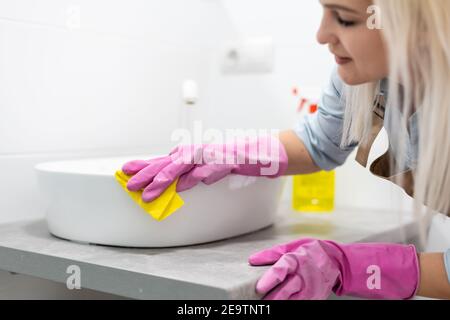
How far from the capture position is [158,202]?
0.99m

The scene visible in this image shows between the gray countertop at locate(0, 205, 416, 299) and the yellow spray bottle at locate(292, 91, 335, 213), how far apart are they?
8.4 inches

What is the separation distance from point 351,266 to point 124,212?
388mm

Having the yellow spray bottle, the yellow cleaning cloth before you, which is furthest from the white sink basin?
the yellow spray bottle

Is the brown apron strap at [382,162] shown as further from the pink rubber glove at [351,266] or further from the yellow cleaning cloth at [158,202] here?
the yellow cleaning cloth at [158,202]

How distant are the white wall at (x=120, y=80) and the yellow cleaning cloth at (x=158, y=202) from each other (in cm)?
35

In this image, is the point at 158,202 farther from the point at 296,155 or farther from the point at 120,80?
the point at 120,80

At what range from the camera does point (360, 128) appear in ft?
3.42

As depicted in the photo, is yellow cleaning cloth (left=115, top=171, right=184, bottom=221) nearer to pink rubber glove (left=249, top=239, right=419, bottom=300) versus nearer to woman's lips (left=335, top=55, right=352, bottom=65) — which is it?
pink rubber glove (left=249, top=239, right=419, bottom=300)

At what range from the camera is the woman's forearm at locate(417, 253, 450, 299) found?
0.94 m

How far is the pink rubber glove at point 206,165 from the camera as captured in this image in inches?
39.0

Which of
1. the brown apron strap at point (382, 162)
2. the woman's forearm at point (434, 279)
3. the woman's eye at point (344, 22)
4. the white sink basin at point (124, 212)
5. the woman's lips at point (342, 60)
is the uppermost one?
the woman's eye at point (344, 22)

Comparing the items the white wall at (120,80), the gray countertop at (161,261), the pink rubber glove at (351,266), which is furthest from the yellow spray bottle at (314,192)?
the pink rubber glove at (351,266)

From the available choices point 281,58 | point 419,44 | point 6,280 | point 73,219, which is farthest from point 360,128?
point 6,280

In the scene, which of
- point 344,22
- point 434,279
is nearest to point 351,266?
point 434,279
